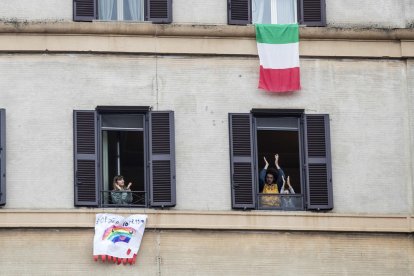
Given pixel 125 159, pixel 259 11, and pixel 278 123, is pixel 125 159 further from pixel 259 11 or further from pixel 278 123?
pixel 259 11

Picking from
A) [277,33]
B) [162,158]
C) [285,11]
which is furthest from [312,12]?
[162,158]

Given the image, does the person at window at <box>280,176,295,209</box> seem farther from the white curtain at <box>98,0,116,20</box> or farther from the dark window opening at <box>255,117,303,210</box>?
the white curtain at <box>98,0,116,20</box>

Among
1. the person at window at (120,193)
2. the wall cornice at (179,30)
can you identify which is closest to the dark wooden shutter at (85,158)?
the person at window at (120,193)

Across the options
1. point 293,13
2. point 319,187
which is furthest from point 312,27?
point 319,187

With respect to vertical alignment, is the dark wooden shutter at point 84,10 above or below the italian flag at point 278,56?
above

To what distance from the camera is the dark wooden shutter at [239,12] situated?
44.0m

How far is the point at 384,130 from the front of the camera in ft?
144

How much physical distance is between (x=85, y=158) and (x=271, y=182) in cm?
418

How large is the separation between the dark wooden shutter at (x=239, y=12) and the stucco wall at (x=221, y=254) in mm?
4864

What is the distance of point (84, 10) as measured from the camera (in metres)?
43.5

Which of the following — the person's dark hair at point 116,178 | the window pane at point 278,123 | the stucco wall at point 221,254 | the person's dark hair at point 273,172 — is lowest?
the stucco wall at point 221,254

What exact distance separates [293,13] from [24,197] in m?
7.49

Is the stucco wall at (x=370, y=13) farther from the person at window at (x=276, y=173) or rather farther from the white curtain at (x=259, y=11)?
the person at window at (x=276, y=173)

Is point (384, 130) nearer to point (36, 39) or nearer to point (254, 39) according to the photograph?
point (254, 39)
